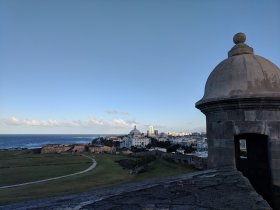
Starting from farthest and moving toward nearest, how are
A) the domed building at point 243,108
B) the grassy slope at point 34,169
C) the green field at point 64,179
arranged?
the grassy slope at point 34,169
the green field at point 64,179
the domed building at point 243,108

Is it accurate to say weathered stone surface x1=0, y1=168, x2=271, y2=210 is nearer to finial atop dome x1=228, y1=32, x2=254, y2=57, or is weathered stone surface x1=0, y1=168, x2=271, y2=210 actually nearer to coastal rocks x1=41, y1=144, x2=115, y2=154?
finial atop dome x1=228, y1=32, x2=254, y2=57

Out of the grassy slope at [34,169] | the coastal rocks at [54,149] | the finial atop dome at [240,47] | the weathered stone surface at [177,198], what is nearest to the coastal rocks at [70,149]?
the coastal rocks at [54,149]

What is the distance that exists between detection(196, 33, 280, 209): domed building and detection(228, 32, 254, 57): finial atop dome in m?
0.02

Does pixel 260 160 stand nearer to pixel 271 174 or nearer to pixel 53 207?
pixel 271 174

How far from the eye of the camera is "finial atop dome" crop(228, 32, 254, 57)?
4629 mm

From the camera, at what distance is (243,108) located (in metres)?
4.20

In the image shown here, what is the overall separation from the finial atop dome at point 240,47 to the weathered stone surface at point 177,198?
2.22 meters

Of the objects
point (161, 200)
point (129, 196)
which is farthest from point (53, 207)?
point (161, 200)

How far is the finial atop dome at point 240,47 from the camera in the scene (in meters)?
4.63

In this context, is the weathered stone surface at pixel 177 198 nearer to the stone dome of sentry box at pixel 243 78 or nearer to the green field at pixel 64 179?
the stone dome of sentry box at pixel 243 78

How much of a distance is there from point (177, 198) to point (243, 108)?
2175 millimetres

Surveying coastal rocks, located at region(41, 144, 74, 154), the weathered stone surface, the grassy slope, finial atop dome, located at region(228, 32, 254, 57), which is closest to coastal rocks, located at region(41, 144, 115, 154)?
coastal rocks, located at region(41, 144, 74, 154)

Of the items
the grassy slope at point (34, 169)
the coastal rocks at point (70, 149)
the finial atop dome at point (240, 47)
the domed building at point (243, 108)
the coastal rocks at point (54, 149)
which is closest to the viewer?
the domed building at point (243, 108)

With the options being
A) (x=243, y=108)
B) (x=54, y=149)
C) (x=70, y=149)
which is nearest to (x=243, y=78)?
(x=243, y=108)
